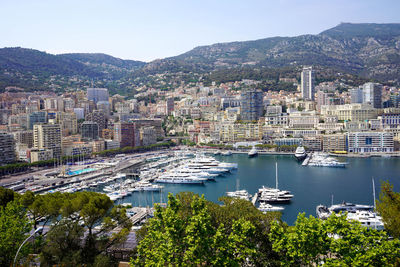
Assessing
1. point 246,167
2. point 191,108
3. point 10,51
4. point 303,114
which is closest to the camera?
point 246,167

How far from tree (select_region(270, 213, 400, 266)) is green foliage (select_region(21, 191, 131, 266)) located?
5.12 meters

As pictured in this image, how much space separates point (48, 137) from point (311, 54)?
93.7m

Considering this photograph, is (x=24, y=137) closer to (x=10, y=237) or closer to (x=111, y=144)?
(x=111, y=144)

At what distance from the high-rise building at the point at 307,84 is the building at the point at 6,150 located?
54862mm

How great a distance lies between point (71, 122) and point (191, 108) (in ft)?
73.4

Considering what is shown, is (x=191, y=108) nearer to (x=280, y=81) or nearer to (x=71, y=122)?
(x=71, y=122)

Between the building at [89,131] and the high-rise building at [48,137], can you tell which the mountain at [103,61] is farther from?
the high-rise building at [48,137]

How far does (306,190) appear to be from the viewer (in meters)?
23.9

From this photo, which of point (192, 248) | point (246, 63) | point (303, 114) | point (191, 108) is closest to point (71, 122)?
point (191, 108)

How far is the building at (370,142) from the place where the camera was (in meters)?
41.3

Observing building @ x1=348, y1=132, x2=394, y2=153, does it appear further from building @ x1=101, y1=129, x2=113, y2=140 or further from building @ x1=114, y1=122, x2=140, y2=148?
building @ x1=101, y1=129, x2=113, y2=140

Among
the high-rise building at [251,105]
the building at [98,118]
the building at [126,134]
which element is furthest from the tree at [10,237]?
the high-rise building at [251,105]

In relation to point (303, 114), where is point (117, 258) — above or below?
below

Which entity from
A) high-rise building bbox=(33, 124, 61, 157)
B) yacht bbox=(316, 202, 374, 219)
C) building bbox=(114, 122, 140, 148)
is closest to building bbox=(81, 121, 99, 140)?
building bbox=(114, 122, 140, 148)
